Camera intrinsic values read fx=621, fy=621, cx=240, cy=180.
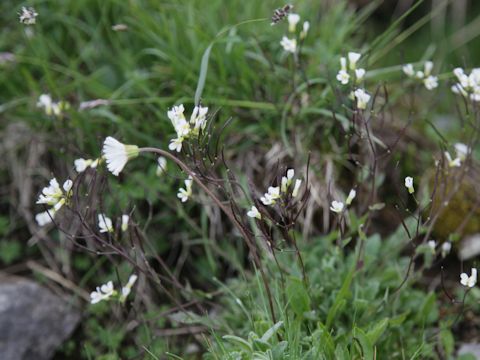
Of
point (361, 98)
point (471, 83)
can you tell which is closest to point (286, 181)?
point (361, 98)

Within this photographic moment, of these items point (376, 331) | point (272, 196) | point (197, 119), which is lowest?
point (376, 331)

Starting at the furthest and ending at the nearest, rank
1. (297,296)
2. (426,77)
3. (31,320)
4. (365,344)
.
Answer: (31,320) → (426,77) → (297,296) → (365,344)

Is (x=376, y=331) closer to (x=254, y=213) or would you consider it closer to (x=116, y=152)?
(x=254, y=213)

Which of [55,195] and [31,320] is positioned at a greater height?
[55,195]

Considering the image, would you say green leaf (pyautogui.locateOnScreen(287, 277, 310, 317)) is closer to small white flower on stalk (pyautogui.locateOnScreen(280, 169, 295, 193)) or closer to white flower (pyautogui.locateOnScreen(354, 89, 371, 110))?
small white flower on stalk (pyautogui.locateOnScreen(280, 169, 295, 193))

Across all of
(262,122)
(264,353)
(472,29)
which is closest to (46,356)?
(264,353)

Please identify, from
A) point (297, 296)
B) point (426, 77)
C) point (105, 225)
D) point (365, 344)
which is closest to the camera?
point (365, 344)
